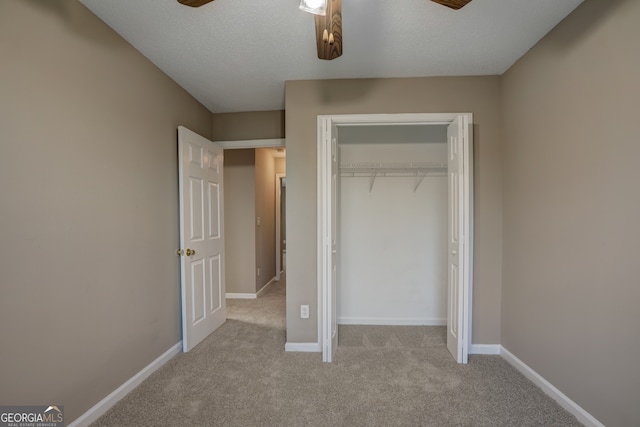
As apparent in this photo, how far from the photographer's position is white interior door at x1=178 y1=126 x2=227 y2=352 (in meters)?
2.70

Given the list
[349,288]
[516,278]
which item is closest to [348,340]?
[349,288]

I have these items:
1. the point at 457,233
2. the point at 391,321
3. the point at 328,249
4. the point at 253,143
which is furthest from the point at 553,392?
the point at 253,143

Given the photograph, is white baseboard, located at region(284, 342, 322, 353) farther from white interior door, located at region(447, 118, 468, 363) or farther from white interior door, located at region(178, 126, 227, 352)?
white interior door, located at region(447, 118, 468, 363)

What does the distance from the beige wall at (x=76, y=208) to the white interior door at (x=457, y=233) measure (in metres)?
2.51

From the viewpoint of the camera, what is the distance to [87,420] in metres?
1.73

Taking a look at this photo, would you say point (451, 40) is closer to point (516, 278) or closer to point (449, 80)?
point (449, 80)

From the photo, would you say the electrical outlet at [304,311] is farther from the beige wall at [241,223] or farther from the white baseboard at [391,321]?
the beige wall at [241,223]

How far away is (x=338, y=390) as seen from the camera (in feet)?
6.79

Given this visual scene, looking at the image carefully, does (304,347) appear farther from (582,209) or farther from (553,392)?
(582,209)

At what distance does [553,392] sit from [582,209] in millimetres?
1231

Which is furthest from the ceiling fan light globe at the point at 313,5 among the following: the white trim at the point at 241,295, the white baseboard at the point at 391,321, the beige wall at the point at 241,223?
the white trim at the point at 241,295

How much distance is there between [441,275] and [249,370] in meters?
2.29

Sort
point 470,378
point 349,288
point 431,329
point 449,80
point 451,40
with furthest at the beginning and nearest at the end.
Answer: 1. point 349,288
2. point 431,329
3. point 449,80
4. point 470,378
5. point 451,40

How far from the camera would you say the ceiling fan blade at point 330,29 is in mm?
1332
